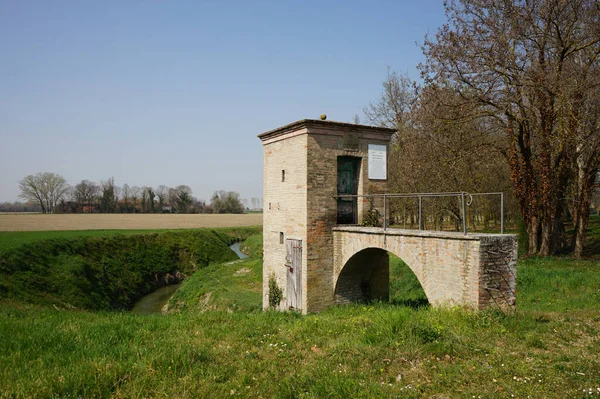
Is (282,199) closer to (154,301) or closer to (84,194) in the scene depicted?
(154,301)

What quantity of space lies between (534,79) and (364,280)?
10785mm


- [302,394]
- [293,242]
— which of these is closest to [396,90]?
[293,242]

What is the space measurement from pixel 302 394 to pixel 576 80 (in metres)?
16.2

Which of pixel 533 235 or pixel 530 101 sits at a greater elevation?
pixel 530 101

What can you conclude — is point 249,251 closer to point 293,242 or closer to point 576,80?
point 293,242

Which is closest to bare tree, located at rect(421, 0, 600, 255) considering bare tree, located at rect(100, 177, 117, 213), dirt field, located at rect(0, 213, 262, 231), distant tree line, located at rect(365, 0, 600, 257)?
distant tree line, located at rect(365, 0, 600, 257)

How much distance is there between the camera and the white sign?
1434cm

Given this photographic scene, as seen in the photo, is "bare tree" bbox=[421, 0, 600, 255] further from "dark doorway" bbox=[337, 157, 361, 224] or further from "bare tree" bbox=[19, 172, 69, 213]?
"bare tree" bbox=[19, 172, 69, 213]

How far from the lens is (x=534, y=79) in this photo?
16438mm

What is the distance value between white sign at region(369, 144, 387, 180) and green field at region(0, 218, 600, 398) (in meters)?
5.95

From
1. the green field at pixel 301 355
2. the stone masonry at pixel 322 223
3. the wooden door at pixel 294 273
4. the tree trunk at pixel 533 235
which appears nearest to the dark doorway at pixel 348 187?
the stone masonry at pixel 322 223

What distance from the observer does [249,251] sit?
134 feet

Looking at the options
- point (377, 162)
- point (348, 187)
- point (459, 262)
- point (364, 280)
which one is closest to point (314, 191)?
point (348, 187)

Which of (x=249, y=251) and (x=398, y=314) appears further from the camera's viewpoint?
(x=249, y=251)
